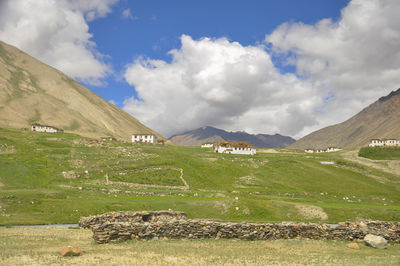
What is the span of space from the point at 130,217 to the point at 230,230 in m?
10.9

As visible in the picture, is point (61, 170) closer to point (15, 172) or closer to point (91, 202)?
point (15, 172)

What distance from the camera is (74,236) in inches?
1139

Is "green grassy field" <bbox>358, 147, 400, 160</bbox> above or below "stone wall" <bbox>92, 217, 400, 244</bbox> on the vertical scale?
above

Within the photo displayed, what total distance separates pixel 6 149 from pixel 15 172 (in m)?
23.0

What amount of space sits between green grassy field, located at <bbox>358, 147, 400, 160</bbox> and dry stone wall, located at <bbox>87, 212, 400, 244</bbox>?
172 meters

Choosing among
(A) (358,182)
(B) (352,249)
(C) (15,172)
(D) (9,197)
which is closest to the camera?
(B) (352,249)

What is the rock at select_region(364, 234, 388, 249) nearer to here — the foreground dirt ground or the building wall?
the foreground dirt ground

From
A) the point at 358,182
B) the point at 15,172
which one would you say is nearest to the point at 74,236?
the point at 15,172

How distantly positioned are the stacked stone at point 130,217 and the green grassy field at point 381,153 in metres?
179

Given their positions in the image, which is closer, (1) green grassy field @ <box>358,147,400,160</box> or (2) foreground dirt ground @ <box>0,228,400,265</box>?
(2) foreground dirt ground @ <box>0,228,400,265</box>

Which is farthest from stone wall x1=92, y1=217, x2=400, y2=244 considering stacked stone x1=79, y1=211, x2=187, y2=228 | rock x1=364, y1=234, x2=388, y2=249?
stacked stone x1=79, y1=211, x2=187, y2=228

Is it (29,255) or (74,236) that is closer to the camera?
(29,255)

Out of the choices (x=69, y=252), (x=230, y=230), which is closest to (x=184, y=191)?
(x=230, y=230)

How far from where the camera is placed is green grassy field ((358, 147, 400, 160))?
177 meters
